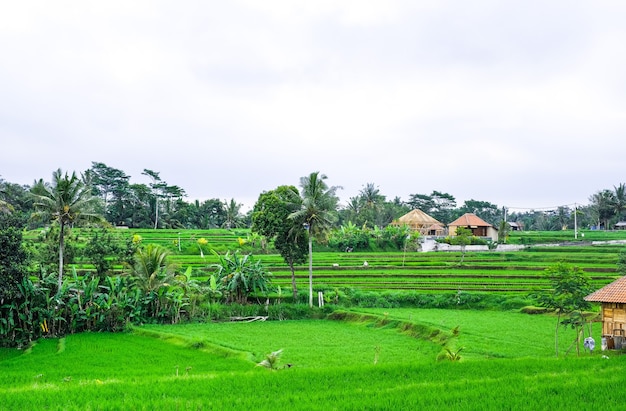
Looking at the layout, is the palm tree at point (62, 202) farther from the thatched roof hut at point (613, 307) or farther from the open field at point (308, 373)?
the thatched roof hut at point (613, 307)

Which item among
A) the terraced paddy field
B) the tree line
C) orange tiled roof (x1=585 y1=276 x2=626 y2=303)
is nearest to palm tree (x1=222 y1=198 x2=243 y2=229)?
the tree line

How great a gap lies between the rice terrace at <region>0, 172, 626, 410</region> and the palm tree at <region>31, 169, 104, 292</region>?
9cm

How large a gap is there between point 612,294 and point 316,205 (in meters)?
16.1

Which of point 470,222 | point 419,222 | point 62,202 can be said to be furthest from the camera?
point 419,222

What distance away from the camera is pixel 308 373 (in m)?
11.6

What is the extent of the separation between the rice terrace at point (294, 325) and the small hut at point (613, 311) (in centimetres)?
6

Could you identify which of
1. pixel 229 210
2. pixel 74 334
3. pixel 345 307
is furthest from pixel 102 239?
pixel 229 210

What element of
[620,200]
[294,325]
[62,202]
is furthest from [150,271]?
[620,200]

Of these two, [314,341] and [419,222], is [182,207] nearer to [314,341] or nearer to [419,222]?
[419,222]

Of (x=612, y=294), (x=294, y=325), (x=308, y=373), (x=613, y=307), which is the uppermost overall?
(x=612, y=294)

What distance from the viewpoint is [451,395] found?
9203 millimetres

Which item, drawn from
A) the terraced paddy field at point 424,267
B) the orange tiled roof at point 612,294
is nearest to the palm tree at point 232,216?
the terraced paddy field at point 424,267

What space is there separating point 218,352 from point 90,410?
10.5m

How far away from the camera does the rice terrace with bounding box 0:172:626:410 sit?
971cm
